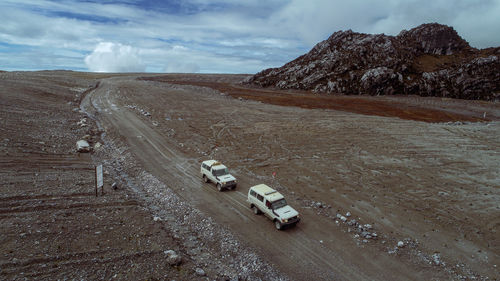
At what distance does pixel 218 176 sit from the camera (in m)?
20.3

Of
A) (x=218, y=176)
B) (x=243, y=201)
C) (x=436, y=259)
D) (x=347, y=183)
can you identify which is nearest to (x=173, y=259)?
(x=243, y=201)

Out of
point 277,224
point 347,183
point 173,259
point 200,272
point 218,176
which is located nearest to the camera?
point 200,272

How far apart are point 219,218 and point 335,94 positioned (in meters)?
74.4

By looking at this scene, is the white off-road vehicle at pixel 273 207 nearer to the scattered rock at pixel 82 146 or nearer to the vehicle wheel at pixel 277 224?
the vehicle wheel at pixel 277 224

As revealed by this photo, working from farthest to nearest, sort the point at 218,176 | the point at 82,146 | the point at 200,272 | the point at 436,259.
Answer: the point at 82,146
the point at 218,176
the point at 436,259
the point at 200,272

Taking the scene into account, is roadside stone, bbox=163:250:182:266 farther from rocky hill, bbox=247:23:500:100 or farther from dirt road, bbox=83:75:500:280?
rocky hill, bbox=247:23:500:100

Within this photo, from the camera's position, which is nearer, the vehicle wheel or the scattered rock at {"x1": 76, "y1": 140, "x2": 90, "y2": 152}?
the vehicle wheel

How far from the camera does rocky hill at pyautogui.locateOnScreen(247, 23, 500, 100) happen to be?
78.9 m

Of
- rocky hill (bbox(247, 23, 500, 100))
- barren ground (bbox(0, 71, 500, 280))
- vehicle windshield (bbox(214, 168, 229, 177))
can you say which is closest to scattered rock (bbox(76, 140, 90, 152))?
barren ground (bbox(0, 71, 500, 280))

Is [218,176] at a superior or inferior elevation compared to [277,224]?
superior

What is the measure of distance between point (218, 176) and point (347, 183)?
35.0 ft

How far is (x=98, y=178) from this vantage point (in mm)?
16062

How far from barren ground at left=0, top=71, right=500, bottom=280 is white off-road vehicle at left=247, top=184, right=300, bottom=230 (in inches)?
25.5

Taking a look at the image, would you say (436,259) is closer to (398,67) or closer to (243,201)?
(243,201)
